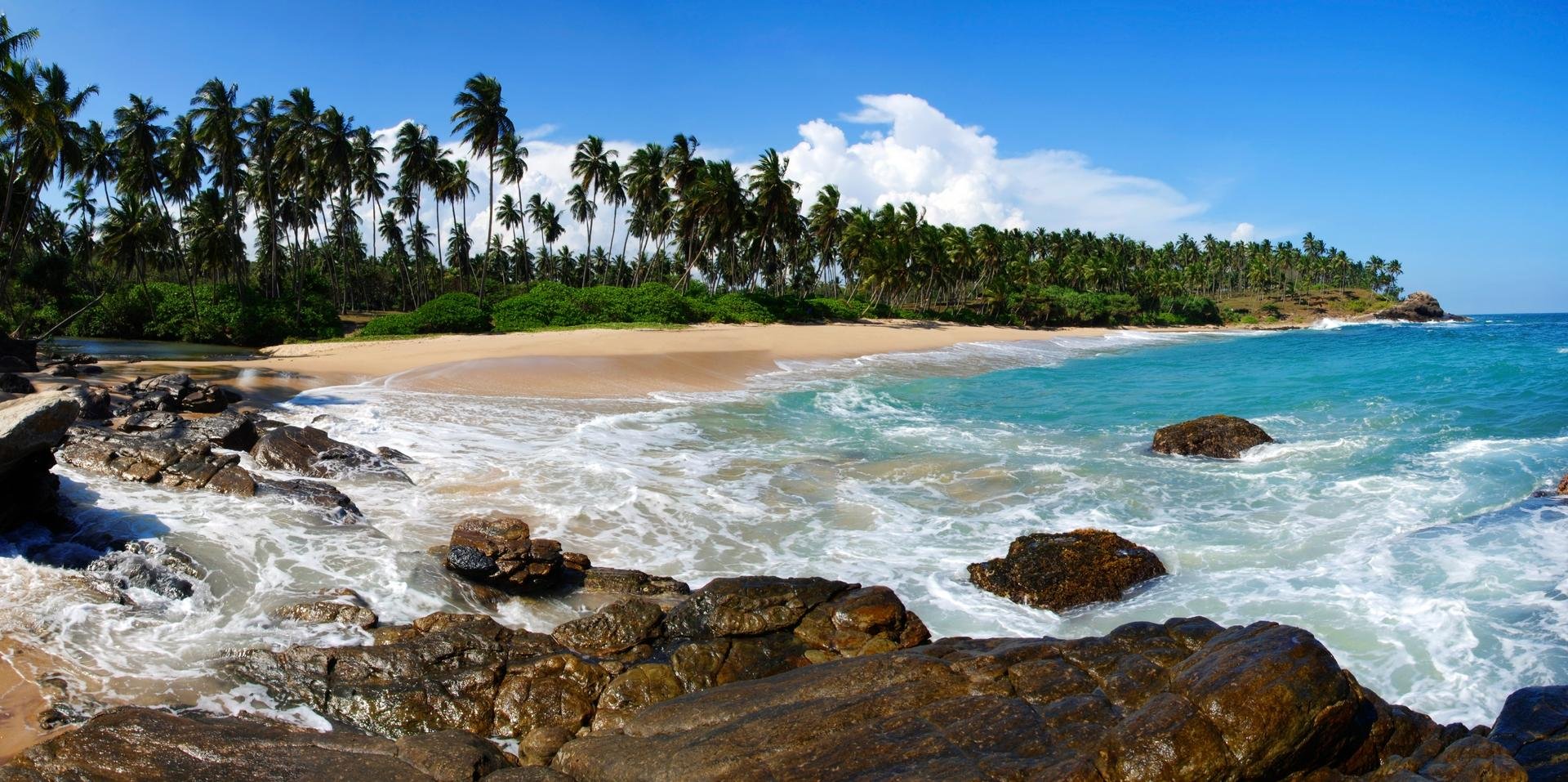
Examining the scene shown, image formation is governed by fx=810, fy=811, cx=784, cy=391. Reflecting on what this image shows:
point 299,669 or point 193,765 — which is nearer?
point 193,765

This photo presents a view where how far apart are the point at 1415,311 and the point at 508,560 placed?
134 m

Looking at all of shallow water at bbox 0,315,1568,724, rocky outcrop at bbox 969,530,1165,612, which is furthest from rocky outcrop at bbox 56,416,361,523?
rocky outcrop at bbox 969,530,1165,612

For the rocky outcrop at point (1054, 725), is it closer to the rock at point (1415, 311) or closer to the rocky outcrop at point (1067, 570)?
the rocky outcrop at point (1067, 570)

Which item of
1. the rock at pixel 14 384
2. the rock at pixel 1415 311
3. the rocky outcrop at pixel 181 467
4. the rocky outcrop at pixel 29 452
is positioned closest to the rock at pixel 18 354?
the rock at pixel 14 384

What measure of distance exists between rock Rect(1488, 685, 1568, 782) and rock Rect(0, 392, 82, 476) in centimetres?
1260

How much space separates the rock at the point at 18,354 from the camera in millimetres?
18375

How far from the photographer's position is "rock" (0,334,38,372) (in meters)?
18.4

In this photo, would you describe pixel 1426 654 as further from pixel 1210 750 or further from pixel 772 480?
pixel 772 480

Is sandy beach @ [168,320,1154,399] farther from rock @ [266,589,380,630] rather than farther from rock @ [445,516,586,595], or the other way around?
rock @ [266,589,380,630]

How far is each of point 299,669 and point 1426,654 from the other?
392 inches

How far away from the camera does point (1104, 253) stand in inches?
4439

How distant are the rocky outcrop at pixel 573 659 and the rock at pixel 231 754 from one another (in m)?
0.58

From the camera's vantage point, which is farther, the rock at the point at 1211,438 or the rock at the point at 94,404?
the rock at the point at 1211,438

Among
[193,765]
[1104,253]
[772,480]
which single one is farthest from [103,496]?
[1104,253]
